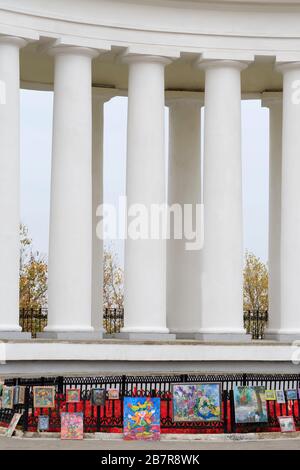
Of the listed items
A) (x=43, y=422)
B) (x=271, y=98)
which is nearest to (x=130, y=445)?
(x=43, y=422)

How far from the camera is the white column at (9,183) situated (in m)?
110

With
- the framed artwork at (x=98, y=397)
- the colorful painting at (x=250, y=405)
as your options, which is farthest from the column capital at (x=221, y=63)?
the framed artwork at (x=98, y=397)

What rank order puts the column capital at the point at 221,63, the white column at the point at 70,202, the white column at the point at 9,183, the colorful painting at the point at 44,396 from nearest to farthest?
the colorful painting at the point at 44,396, the white column at the point at 9,183, the white column at the point at 70,202, the column capital at the point at 221,63

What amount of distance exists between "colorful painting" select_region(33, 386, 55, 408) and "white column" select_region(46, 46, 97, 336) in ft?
101

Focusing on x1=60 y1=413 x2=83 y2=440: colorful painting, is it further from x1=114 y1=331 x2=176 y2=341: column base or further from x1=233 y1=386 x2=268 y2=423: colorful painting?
x1=114 y1=331 x2=176 y2=341: column base

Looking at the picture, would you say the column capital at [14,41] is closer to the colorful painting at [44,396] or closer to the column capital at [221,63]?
the column capital at [221,63]

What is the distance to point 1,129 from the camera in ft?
361

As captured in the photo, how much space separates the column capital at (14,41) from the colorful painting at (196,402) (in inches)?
1577

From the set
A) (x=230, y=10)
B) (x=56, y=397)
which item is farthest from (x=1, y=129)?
(x=56, y=397)

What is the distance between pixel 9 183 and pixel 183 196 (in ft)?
89.4

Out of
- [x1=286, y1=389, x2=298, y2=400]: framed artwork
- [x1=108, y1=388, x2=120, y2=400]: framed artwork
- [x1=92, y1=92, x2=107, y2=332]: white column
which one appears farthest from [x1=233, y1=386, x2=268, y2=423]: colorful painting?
[x1=92, y1=92, x2=107, y2=332]: white column

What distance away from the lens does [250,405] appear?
82.9m

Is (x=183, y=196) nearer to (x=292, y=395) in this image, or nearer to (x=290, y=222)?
(x=290, y=222)

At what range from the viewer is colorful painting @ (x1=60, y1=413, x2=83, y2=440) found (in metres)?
79.3
